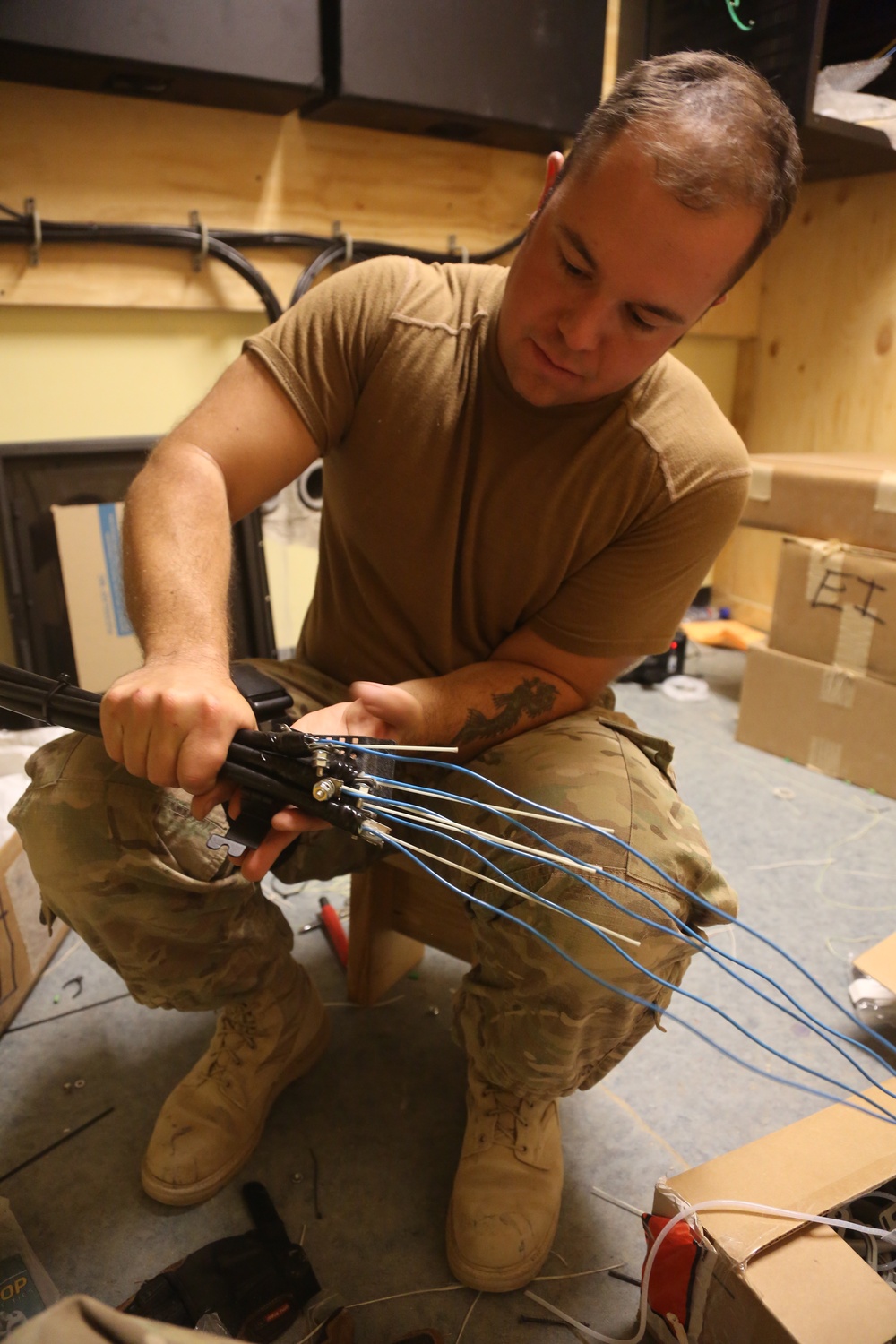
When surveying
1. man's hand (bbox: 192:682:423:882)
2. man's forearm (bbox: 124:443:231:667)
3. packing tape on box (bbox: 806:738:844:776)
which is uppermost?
man's forearm (bbox: 124:443:231:667)

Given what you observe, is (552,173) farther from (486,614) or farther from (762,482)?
(762,482)

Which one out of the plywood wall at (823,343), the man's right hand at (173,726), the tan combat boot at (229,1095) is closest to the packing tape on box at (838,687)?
the plywood wall at (823,343)

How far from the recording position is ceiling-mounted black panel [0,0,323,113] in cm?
131

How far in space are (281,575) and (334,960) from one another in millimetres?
965

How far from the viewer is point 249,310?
178 centimetres

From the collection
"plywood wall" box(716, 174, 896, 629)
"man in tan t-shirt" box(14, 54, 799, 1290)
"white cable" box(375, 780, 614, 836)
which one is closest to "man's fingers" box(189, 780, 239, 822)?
"man in tan t-shirt" box(14, 54, 799, 1290)

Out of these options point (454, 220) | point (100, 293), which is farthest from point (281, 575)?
point (454, 220)

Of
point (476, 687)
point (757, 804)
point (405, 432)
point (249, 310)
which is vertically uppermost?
point (249, 310)

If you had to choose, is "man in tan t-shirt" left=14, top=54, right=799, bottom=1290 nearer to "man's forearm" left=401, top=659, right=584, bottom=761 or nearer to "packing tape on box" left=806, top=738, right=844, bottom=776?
"man's forearm" left=401, top=659, right=584, bottom=761

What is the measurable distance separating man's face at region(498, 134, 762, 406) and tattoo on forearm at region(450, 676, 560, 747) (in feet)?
0.98

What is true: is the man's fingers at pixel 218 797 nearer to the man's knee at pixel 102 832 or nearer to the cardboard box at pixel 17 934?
the man's knee at pixel 102 832

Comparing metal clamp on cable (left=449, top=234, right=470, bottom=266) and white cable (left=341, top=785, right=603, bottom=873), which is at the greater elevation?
metal clamp on cable (left=449, top=234, right=470, bottom=266)

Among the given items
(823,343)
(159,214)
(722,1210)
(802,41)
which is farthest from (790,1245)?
(823,343)

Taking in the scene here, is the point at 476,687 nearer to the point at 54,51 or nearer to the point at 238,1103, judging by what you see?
the point at 238,1103
